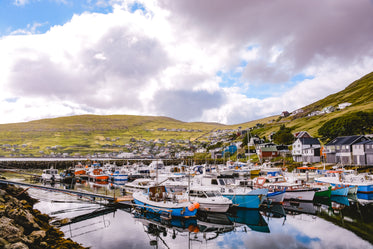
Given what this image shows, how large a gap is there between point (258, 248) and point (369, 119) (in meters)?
109

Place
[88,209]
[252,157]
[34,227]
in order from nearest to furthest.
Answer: [34,227], [88,209], [252,157]

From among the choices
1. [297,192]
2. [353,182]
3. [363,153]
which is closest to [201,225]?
[297,192]

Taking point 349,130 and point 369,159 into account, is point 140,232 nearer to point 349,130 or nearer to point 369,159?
point 369,159

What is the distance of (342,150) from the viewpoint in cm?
7694

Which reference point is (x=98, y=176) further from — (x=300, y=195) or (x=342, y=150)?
(x=342, y=150)

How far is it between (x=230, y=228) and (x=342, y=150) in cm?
6689

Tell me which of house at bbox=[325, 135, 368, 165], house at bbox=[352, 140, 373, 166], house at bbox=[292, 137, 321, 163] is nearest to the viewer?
house at bbox=[352, 140, 373, 166]

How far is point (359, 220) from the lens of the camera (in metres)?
27.3

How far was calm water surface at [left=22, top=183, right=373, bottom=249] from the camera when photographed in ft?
70.4

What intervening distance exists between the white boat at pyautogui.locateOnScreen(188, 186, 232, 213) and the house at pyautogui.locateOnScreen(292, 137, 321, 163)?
70.5 meters

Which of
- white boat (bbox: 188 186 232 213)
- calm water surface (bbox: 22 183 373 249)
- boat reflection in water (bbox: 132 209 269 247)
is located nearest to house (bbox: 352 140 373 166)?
calm water surface (bbox: 22 183 373 249)

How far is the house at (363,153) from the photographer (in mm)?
68000

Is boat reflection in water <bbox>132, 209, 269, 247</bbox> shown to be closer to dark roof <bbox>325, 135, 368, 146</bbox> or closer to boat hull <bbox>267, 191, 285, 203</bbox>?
boat hull <bbox>267, 191, 285, 203</bbox>

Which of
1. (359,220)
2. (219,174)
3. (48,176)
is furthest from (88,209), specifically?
(219,174)
